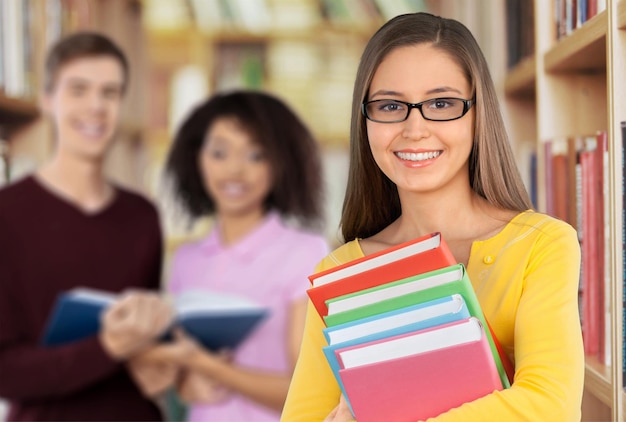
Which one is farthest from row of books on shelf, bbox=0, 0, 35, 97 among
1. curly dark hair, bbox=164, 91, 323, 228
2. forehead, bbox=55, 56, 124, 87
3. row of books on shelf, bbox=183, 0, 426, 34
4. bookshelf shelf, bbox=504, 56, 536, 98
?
bookshelf shelf, bbox=504, 56, 536, 98

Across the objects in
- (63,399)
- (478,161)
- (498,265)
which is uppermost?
(478,161)

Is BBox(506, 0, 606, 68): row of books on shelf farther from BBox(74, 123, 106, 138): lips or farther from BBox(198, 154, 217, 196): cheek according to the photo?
BBox(74, 123, 106, 138): lips

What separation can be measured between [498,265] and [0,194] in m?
1.53

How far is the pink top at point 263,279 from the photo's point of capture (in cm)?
192

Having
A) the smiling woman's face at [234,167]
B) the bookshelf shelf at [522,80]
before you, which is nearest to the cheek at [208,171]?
the smiling woman's face at [234,167]

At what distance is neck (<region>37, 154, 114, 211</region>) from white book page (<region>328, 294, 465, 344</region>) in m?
1.46

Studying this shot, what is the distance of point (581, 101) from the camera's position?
1404mm

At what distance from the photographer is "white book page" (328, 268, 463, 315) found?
0.73 metres

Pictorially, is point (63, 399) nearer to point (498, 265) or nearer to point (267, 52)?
Result: point (498, 265)

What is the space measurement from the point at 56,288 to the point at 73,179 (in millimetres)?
306

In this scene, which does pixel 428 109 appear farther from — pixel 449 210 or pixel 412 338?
pixel 412 338

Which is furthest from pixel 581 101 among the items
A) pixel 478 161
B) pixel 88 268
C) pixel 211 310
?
pixel 88 268

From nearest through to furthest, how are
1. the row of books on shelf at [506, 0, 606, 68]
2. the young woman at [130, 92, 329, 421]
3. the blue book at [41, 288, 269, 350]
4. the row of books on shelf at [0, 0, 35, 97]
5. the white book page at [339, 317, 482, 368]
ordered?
1. the white book page at [339, 317, 482, 368]
2. the row of books on shelf at [506, 0, 606, 68]
3. the blue book at [41, 288, 269, 350]
4. the young woman at [130, 92, 329, 421]
5. the row of books on shelf at [0, 0, 35, 97]

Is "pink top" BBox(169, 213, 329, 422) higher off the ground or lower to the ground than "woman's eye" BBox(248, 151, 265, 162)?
lower
